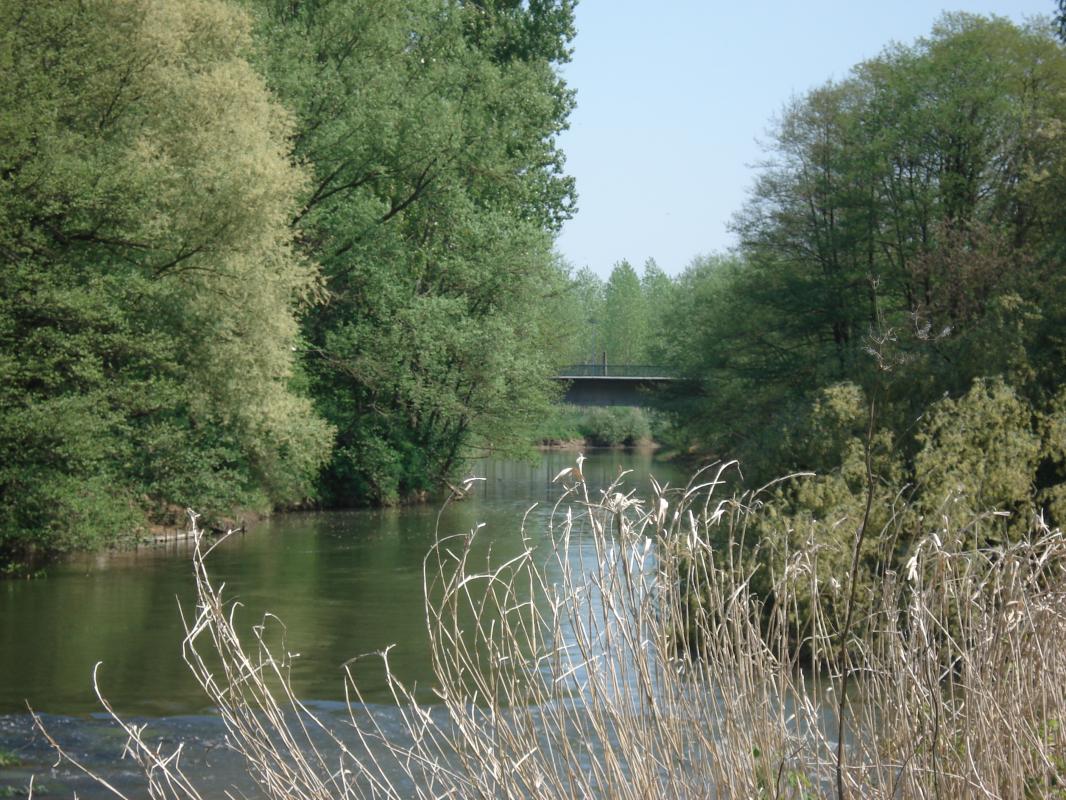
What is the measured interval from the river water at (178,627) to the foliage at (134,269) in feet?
4.02

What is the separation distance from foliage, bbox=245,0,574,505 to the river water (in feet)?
17.0

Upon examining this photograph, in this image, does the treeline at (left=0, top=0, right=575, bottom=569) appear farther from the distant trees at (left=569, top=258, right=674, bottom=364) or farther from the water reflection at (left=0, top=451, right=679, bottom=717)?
the distant trees at (left=569, top=258, right=674, bottom=364)

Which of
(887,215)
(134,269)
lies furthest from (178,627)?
(887,215)

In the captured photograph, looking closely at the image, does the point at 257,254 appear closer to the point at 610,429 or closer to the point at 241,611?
the point at 241,611

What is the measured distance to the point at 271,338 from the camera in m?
23.1

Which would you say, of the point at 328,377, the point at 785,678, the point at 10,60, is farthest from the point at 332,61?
the point at 785,678

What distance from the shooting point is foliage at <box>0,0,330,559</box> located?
18.7 m

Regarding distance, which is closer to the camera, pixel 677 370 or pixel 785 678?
pixel 785 678

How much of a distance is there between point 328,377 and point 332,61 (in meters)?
7.93

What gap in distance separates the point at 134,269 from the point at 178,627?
26.1 ft

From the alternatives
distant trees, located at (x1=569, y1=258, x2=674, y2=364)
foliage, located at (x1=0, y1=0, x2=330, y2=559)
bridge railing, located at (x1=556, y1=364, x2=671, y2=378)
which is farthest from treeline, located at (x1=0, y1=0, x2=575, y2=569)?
distant trees, located at (x1=569, y1=258, x2=674, y2=364)

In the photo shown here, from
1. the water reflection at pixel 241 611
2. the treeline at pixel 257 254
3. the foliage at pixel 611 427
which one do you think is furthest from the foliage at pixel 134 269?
the foliage at pixel 611 427

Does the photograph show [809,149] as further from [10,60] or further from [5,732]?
[5,732]

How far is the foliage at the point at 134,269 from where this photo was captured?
18.7 m
